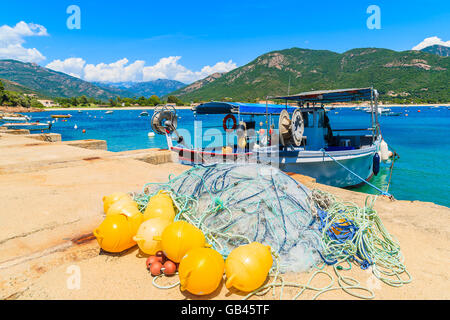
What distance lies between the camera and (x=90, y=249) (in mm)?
3475

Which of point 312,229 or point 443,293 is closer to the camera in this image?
point 443,293

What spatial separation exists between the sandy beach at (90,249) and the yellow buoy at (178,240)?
301mm

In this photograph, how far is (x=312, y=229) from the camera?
369 centimetres

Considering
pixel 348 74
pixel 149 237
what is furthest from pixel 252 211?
pixel 348 74

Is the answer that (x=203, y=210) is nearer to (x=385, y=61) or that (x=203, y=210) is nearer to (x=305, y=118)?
(x=305, y=118)

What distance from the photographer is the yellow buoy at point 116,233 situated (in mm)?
3191

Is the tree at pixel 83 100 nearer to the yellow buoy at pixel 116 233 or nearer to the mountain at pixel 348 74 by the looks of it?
the mountain at pixel 348 74

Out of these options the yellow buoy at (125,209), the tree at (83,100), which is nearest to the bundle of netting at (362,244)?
the yellow buoy at (125,209)

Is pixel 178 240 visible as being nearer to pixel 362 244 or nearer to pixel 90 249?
pixel 90 249

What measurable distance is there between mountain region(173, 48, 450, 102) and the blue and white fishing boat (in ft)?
379

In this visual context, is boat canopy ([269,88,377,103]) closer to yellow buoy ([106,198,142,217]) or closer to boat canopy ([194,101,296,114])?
boat canopy ([194,101,296,114])
